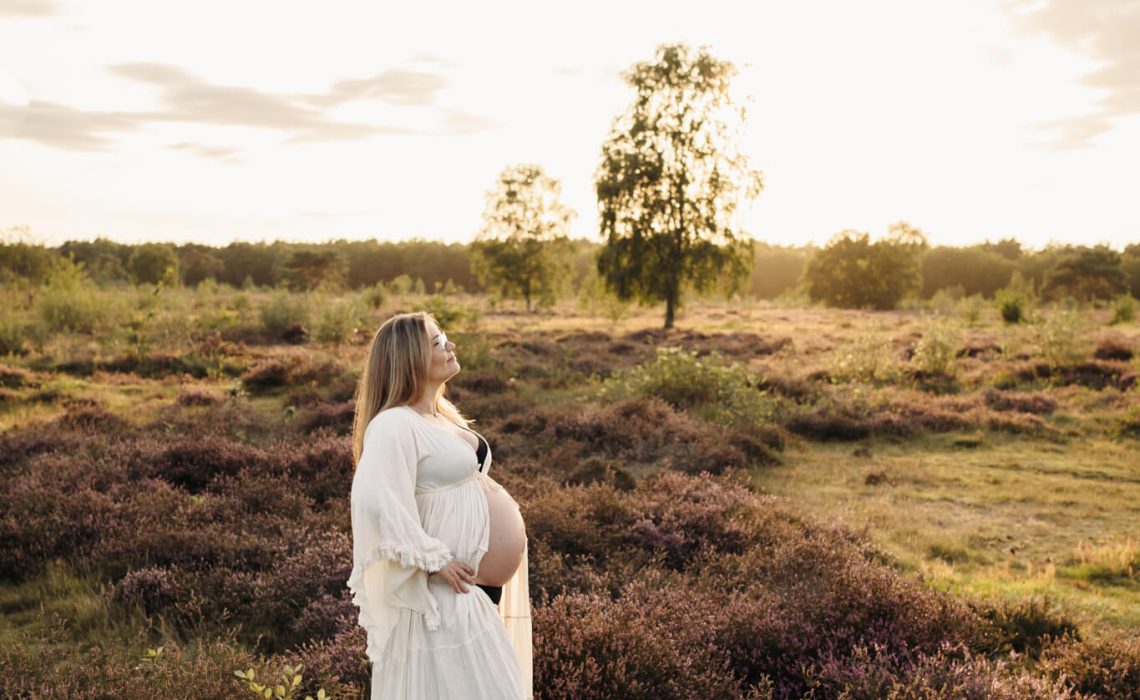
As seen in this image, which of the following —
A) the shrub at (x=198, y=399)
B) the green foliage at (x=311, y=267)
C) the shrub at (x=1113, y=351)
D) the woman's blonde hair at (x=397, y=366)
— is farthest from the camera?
the green foliage at (x=311, y=267)

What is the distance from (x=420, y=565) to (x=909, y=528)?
22.4 ft

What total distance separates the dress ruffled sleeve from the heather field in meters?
0.77

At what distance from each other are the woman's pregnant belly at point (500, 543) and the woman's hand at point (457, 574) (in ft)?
0.54

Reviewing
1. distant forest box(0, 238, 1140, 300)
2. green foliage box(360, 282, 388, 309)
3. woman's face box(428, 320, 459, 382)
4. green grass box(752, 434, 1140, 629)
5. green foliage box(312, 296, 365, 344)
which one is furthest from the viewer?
distant forest box(0, 238, 1140, 300)

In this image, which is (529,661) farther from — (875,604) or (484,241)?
(484,241)

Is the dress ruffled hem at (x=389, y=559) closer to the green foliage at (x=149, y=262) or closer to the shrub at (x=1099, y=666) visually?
the shrub at (x=1099, y=666)

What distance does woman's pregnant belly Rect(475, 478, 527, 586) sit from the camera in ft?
10.8

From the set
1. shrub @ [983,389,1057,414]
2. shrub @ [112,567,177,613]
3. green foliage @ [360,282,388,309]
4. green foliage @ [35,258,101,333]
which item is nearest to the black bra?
shrub @ [112,567,177,613]

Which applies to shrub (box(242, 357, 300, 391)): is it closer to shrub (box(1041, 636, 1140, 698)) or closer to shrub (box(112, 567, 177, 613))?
shrub (box(112, 567, 177, 613))

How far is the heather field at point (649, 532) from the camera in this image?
15.1 feet

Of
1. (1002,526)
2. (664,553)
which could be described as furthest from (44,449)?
(1002,526)

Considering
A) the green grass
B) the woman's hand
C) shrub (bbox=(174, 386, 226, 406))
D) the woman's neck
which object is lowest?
the green grass

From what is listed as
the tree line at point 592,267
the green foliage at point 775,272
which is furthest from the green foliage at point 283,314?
the green foliage at point 775,272

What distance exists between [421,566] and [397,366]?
808 millimetres
